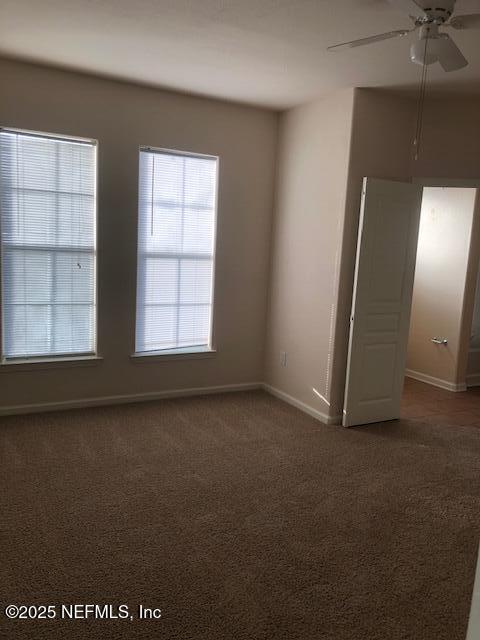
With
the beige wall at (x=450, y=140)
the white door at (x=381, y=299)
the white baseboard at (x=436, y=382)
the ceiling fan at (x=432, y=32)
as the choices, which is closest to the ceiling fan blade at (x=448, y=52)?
the ceiling fan at (x=432, y=32)

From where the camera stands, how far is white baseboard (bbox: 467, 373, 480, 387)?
5.90 m

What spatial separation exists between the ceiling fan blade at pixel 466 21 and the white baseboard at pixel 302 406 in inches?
117

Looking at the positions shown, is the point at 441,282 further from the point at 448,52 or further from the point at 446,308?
the point at 448,52

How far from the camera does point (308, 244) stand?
463 centimetres

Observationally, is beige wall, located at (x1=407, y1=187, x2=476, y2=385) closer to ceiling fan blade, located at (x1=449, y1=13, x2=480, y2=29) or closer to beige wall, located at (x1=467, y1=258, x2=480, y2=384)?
beige wall, located at (x1=467, y1=258, x2=480, y2=384)

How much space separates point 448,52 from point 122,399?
143 inches

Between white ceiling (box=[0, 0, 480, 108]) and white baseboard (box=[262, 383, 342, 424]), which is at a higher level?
white ceiling (box=[0, 0, 480, 108])

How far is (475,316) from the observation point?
589cm

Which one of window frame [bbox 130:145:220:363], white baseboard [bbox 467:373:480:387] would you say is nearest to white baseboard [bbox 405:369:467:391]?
white baseboard [bbox 467:373:480:387]

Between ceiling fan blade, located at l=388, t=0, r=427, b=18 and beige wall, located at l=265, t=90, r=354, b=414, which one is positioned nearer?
ceiling fan blade, located at l=388, t=0, r=427, b=18

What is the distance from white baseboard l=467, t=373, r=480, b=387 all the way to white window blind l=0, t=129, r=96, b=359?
167 inches

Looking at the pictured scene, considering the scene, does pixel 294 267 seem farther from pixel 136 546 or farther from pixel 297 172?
pixel 136 546

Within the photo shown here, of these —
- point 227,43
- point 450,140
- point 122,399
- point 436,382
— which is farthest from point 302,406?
point 227,43

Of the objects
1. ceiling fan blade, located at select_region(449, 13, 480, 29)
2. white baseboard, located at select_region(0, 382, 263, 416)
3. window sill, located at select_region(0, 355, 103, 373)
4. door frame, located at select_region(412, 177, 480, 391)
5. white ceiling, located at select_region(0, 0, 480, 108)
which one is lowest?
white baseboard, located at select_region(0, 382, 263, 416)
